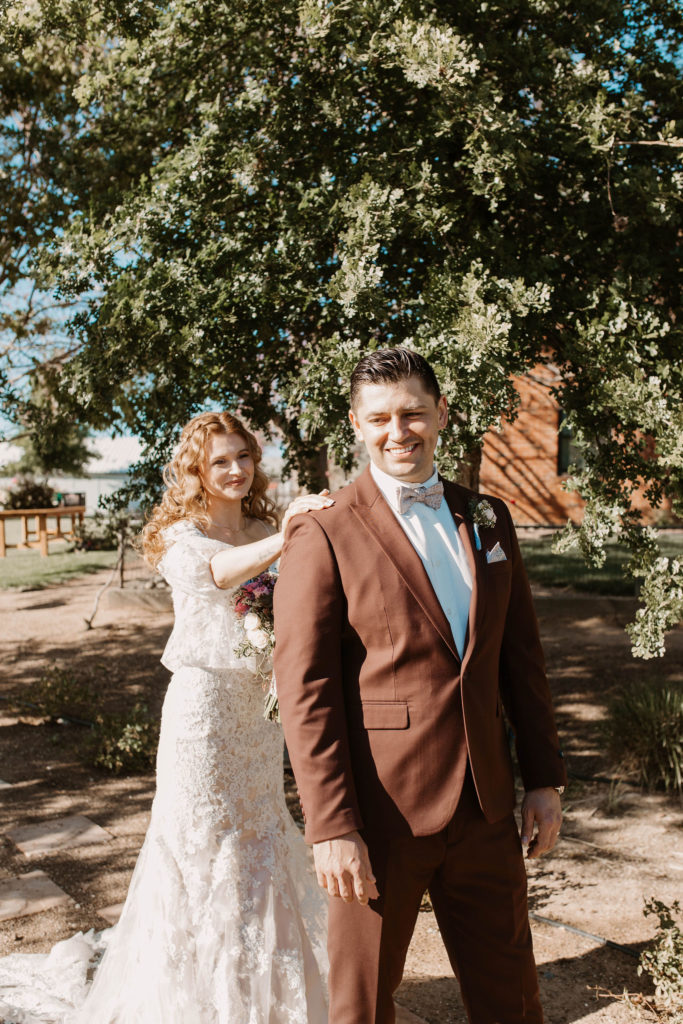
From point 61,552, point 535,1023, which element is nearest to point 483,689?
point 535,1023

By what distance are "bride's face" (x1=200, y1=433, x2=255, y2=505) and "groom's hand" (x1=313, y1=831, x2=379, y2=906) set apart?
1.54 meters

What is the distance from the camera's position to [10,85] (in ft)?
20.9

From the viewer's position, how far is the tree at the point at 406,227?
13.5 feet

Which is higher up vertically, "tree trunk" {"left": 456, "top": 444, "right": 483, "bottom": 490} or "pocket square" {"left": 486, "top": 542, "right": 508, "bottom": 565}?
"tree trunk" {"left": 456, "top": 444, "right": 483, "bottom": 490}

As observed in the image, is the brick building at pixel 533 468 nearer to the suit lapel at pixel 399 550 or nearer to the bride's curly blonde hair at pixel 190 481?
the bride's curly blonde hair at pixel 190 481

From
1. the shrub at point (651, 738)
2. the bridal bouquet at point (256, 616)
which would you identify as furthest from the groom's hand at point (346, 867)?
the shrub at point (651, 738)

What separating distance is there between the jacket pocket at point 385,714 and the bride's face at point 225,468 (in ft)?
4.38

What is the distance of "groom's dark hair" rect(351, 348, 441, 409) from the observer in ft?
7.52

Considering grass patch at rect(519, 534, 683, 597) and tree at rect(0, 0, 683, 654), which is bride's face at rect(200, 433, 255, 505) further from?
grass patch at rect(519, 534, 683, 597)

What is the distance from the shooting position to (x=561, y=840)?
5.15 meters

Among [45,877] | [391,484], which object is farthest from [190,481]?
[45,877]

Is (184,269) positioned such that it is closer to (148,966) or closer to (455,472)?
(455,472)

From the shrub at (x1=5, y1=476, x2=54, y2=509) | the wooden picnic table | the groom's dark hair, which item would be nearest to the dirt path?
the groom's dark hair

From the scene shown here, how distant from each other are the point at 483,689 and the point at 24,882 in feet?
11.0
